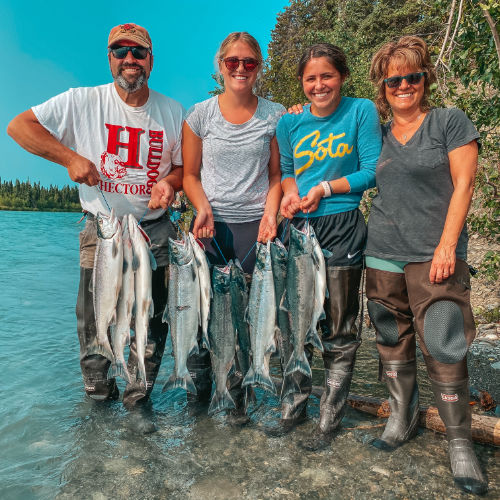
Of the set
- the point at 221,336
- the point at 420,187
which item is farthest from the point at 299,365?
the point at 420,187

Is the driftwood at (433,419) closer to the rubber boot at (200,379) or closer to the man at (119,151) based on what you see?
the rubber boot at (200,379)

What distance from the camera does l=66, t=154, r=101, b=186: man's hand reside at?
4023 mm

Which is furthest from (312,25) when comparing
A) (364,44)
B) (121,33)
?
(121,33)

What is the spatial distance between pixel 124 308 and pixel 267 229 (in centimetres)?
146

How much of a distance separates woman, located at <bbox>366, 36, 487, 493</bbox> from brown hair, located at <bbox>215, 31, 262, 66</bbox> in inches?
41.4

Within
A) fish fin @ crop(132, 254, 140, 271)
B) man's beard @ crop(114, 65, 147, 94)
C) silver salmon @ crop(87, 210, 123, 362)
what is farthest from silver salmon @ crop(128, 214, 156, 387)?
man's beard @ crop(114, 65, 147, 94)

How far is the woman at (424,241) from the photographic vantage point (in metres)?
3.46

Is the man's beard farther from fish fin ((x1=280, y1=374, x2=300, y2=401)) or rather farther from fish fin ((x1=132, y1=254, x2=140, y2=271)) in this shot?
fish fin ((x1=280, y1=374, x2=300, y2=401))

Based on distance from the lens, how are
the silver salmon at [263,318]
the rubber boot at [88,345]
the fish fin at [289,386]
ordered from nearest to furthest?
the silver salmon at [263,318] → the fish fin at [289,386] → the rubber boot at [88,345]

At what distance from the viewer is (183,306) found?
4023mm

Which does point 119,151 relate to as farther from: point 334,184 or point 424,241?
point 424,241

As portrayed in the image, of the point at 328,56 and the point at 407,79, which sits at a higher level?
the point at 328,56

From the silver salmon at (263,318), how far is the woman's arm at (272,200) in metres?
0.15

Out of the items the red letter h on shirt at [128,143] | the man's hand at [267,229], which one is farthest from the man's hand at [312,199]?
the red letter h on shirt at [128,143]
